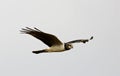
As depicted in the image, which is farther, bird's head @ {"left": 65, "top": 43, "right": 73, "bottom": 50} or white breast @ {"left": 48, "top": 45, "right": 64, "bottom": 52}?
bird's head @ {"left": 65, "top": 43, "right": 73, "bottom": 50}

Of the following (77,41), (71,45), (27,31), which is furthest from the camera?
(77,41)

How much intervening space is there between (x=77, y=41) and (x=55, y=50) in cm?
203

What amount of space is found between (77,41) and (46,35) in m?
2.45

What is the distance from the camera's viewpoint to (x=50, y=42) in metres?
14.1

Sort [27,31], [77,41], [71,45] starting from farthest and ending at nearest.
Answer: [77,41] < [71,45] < [27,31]

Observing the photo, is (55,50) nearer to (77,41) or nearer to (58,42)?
(58,42)

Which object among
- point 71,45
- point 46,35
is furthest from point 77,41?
point 46,35

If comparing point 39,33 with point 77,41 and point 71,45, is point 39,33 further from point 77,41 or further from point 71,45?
point 77,41

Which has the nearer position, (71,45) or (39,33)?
(39,33)

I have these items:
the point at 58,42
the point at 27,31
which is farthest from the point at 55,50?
the point at 27,31

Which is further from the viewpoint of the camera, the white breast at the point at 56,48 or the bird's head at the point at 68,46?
the bird's head at the point at 68,46

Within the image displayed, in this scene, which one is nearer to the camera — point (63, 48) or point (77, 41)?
point (63, 48)

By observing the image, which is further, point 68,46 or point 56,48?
point 68,46

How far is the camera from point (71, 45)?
14711 mm
